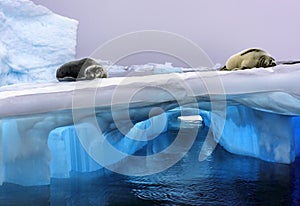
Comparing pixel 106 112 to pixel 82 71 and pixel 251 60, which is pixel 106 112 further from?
pixel 251 60

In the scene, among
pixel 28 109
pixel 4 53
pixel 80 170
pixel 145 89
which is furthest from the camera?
pixel 4 53

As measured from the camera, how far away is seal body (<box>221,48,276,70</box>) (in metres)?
2.69

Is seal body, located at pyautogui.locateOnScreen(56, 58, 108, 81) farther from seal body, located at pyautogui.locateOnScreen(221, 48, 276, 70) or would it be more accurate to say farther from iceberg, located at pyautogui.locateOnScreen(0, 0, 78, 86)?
iceberg, located at pyautogui.locateOnScreen(0, 0, 78, 86)

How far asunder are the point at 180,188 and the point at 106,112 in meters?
0.66

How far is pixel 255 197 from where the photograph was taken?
2.00m

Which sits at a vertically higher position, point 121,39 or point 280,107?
point 121,39

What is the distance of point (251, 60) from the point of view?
9.14ft

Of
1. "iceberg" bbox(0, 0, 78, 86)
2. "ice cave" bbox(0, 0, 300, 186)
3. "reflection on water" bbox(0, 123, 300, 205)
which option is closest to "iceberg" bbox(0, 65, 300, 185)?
"ice cave" bbox(0, 0, 300, 186)

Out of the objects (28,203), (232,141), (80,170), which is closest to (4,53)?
(80,170)

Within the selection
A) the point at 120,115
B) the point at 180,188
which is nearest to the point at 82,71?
the point at 120,115

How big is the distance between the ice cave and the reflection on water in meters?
0.15

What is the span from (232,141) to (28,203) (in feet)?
7.74

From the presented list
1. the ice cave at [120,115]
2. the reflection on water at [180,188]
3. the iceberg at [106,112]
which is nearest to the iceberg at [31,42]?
the ice cave at [120,115]

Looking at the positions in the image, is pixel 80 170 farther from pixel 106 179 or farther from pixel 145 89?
pixel 145 89
